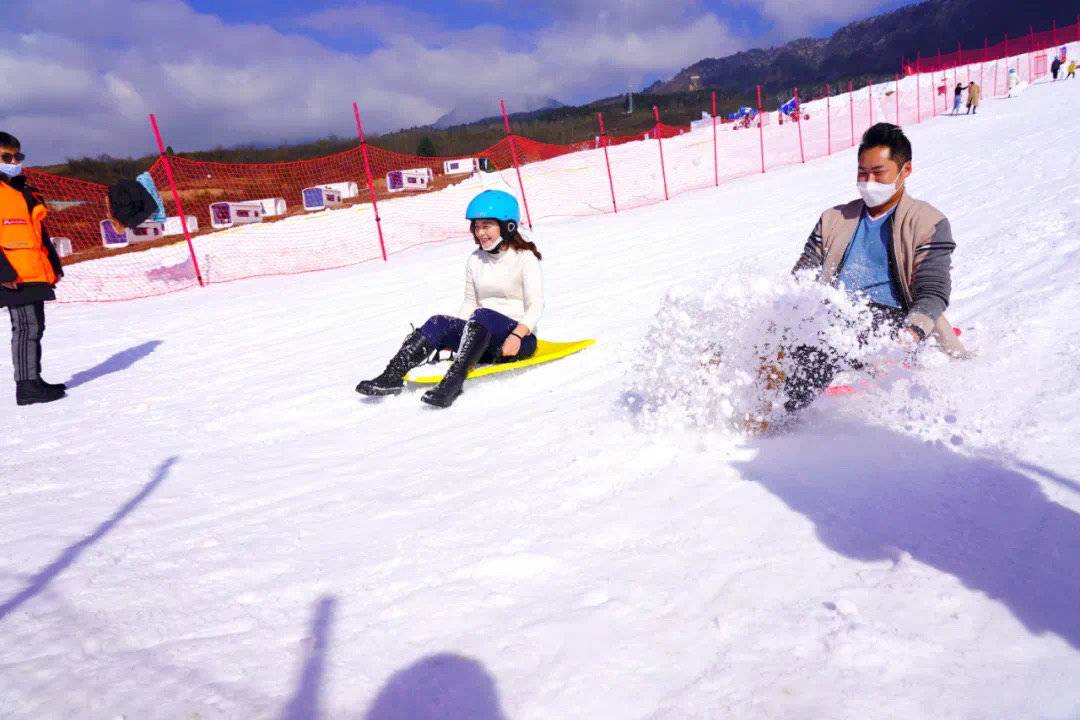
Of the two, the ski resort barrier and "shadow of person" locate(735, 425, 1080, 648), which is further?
the ski resort barrier

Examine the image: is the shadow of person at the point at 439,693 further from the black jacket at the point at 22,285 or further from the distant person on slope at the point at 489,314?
the black jacket at the point at 22,285

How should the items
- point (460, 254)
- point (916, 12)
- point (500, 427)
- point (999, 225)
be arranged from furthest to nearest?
point (916, 12) → point (460, 254) → point (999, 225) → point (500, 427)

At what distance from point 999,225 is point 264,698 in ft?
24.5

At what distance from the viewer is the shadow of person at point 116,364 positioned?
6229mm

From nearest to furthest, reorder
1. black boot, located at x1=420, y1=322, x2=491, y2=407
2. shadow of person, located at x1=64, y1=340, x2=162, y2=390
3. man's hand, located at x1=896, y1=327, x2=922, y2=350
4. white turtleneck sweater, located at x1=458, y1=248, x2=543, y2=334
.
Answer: man's hand, located at x1=896, y1=327, x2=922, y2=350, black boot, located at x1=420, y1=322, x2=491, y2=407, white turtleneck sweater, located at x1=458, y1=248, x2=543, y2=334, shadow of person, located at x1=64, y1=340, x2=162, y2=390

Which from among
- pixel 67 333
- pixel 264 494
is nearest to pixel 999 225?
pixel 264 494

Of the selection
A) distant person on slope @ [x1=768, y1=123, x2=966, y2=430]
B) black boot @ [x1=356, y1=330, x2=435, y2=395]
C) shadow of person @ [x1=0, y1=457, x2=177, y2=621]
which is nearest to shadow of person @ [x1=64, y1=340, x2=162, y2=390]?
shadow of person @ [x1=0, y1=457, x2=177, y2=621]

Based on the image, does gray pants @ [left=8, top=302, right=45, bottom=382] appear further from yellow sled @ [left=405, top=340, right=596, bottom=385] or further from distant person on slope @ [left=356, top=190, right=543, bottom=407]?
yellow sled @ [left=405, top=340, right=596, bottom=385]

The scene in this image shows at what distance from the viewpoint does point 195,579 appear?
2.48 m

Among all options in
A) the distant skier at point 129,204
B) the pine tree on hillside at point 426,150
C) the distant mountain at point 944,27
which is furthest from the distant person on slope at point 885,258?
the distant mountain at point 944,27

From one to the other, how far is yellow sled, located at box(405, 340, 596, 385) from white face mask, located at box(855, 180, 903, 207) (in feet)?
7.45

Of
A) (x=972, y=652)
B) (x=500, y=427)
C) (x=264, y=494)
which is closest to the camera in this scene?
(x=972, y=652)

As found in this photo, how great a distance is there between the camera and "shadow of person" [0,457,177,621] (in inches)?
95.9

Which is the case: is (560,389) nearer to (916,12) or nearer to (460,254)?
(460,254)
